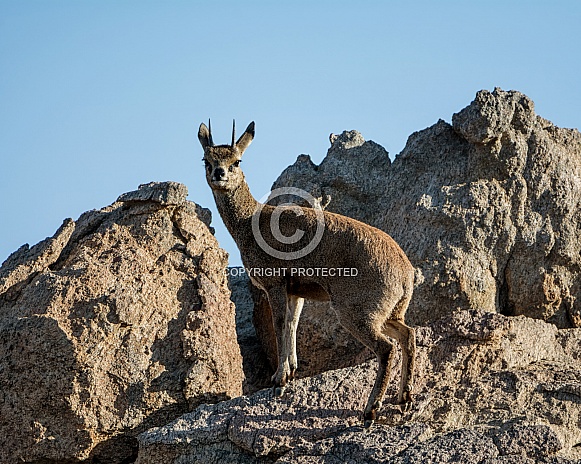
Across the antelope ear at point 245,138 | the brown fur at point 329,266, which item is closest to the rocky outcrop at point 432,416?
the brown fur at point 329,266

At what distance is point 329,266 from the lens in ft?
37.1

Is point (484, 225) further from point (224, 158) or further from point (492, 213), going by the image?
point (224, 158)

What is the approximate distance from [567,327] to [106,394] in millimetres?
6854

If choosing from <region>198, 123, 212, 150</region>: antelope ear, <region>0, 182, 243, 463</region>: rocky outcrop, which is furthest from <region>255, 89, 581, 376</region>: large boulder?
<region>198, 123, 212, 150</region>: antelope ear

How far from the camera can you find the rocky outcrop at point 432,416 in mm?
9844

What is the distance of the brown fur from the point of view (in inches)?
433

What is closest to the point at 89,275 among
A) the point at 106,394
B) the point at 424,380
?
the point at 106,394

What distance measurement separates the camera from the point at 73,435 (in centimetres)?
1152

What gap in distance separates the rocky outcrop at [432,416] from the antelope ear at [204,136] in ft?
10.6

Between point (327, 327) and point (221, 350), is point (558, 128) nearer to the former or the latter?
point (327, 327)

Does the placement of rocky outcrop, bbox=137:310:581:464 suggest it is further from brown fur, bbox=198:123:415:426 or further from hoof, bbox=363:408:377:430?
brown fur, bbox=198:123:415:426

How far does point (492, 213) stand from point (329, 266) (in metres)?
3.56

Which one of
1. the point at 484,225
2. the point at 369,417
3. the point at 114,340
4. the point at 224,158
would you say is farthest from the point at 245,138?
the point at 484,225

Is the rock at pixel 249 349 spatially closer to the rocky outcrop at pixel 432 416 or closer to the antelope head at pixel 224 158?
the rocky outcrop at pixel 432 416
